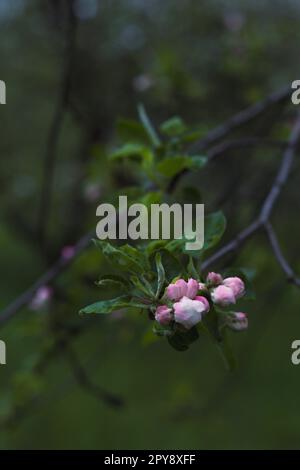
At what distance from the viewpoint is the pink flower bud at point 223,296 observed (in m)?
0.74

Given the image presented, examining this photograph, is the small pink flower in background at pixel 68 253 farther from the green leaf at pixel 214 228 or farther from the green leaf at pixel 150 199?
the green leaf at pixel 214 228

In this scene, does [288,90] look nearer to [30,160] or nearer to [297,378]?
[30,160]

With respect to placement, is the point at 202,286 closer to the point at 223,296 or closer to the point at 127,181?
the point at 223,296

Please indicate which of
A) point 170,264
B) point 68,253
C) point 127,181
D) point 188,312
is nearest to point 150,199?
point 170,264

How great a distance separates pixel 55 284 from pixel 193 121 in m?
1.34

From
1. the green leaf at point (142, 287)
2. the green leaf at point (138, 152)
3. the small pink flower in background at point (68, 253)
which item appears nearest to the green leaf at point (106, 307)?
the green leaf at point (142, 287)

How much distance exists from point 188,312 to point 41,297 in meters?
0.88

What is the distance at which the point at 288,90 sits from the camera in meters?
1.62

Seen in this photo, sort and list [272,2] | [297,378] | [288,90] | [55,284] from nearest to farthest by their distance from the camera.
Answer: [288,90] → [55,284] → [272,2] → [297,378]

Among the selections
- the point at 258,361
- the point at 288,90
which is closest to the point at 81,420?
the point at 258,361

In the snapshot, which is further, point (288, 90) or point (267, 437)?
point (267, 437)

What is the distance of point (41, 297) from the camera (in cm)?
152

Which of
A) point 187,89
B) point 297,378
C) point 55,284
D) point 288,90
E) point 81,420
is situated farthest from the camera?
point 297,378

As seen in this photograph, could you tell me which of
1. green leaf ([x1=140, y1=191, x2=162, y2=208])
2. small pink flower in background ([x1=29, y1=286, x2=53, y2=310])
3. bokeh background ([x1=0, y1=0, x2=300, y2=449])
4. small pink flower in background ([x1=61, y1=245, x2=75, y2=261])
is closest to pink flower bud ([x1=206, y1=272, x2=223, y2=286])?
green leaf ([x1=140, y1=191, x2=162, y2=208])
